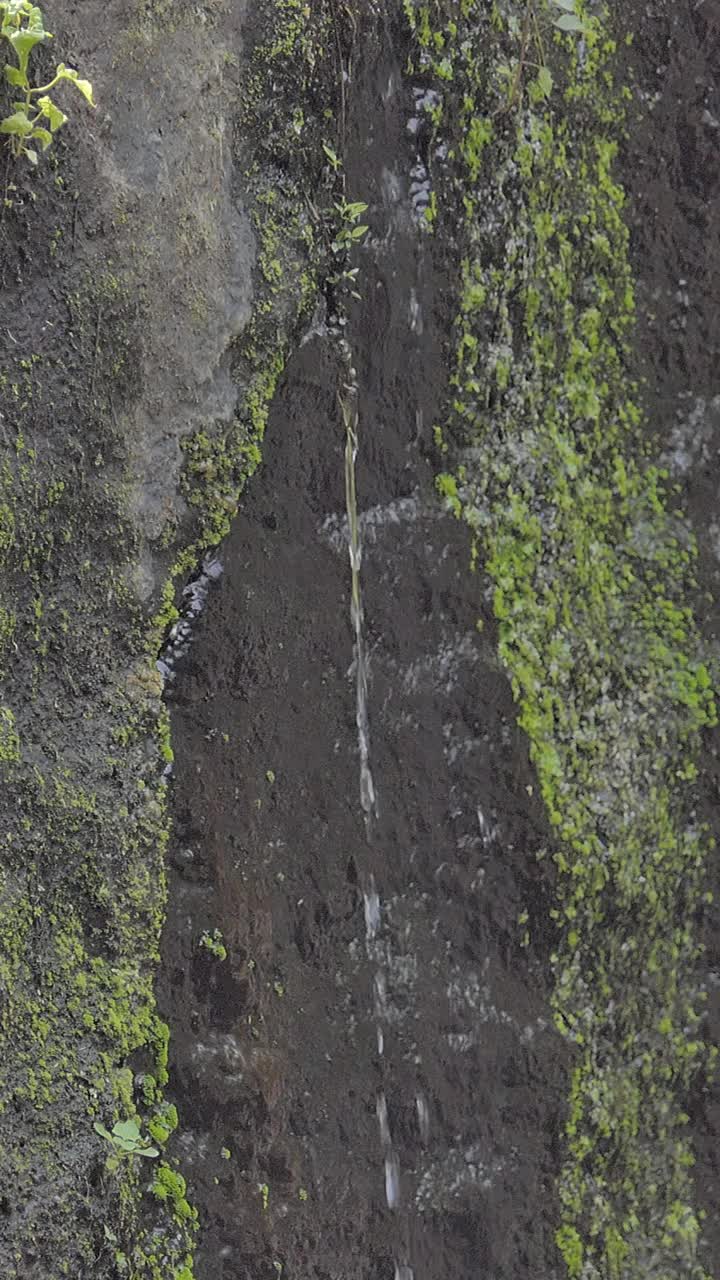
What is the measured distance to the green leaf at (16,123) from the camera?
152 centimetres

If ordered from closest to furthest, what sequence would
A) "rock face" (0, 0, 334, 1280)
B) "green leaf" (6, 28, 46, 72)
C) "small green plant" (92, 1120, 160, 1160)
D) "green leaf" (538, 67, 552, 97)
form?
"green leaf" (6, 28, 46, 72)
"rock face" (0, 0, 334, 1280)
"small green plant" (92, 1120, 160, 1160)
"green leaf" (538, 67, 552, 97)

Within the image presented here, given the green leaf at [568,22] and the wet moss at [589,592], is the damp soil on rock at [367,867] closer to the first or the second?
the wet moss at [589,592]

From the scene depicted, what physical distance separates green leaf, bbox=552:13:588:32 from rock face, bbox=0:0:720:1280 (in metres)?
0.04

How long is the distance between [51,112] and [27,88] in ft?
0.13

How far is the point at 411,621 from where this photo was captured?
6.39 feet

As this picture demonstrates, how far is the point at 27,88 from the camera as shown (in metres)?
1.52

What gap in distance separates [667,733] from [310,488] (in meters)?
0.74

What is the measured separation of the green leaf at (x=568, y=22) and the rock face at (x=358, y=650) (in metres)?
0.04

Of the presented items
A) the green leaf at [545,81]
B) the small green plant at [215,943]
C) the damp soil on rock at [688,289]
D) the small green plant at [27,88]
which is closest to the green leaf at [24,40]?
the small green plant at [27,88]

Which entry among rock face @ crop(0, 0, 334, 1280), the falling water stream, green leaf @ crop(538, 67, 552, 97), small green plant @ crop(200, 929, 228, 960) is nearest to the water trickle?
the falling water stream

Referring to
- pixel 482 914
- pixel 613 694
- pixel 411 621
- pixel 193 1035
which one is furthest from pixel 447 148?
pixel 193 1035

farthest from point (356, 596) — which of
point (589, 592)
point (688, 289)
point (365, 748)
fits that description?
point (688, 289)

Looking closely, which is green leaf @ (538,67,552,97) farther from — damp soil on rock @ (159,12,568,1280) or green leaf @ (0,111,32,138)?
green leaf @ (0,111,32,138)

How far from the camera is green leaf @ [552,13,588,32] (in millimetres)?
1867
